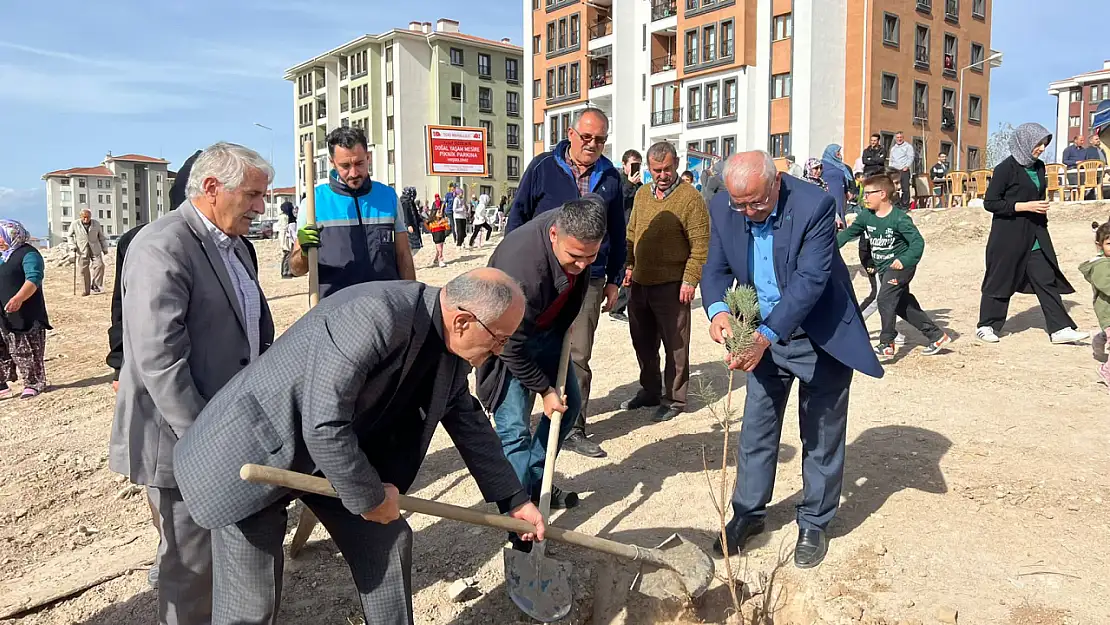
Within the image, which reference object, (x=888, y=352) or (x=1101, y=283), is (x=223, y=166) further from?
(x=888, y=352)

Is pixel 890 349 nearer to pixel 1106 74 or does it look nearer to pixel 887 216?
pixel 887 216

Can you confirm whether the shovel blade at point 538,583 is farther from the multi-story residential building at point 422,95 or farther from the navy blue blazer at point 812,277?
the multi-story residential building at point 422,95

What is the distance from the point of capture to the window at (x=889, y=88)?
31812 mm

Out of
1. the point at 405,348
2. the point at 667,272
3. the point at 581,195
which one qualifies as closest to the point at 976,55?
the point at 667,272

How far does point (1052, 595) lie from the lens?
11.3 ft

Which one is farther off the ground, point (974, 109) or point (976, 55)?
point (976, 55)

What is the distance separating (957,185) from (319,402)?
2088cm

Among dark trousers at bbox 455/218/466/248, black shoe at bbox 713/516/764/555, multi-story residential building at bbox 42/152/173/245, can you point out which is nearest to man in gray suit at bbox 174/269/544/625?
black shoe at bbox 713/516/764/555

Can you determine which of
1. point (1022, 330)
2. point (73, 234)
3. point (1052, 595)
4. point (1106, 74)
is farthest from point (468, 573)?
point (1106, 74)

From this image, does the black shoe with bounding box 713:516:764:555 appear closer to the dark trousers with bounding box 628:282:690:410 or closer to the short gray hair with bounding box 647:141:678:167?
the dark trousers with bounding box 628:282:690:410

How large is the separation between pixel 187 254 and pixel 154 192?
364 ft

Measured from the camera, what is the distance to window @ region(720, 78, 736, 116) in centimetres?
3319

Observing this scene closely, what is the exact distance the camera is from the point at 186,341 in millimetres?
2613

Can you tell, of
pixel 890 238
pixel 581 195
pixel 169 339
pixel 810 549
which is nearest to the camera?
pixel 169 339
